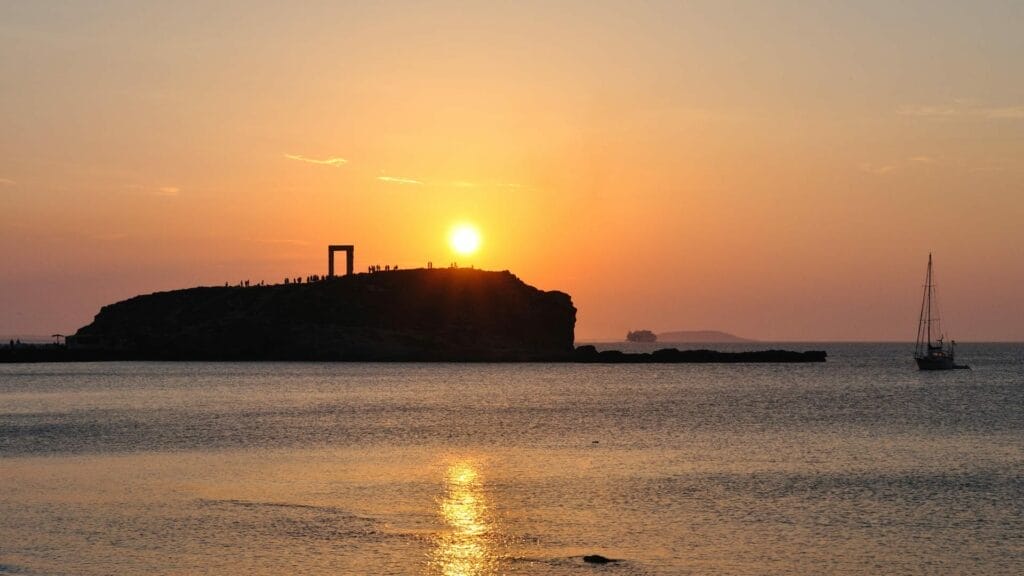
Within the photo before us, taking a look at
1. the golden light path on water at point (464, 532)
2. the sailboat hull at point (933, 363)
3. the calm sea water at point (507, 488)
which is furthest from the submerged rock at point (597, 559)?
the sailboat hull at point (933, 363)

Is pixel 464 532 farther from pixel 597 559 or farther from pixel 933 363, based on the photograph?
pixel 933 363

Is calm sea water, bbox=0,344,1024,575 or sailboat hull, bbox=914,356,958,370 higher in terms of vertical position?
sailboat hull, bbox=914,356,958,370

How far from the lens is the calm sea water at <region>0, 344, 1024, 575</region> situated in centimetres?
3316

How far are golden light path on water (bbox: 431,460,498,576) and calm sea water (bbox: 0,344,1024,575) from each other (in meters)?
0.14

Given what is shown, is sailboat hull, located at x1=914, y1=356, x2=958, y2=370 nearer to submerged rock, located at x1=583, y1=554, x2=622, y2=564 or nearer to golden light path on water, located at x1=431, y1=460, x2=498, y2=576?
golden light path on water, located at x1=431, y1=460, x2=498, y2=576

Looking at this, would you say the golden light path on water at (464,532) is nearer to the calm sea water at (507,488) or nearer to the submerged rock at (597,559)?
the calm sea water at (507,488)

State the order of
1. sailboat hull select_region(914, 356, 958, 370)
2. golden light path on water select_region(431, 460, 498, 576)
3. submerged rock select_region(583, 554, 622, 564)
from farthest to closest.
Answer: sailboat hull select_region(914, 356, 958, 370) → submerged rock select_region(583, 554, 622, 564) → golden light path on water select_region(431, 460, 498, 576)

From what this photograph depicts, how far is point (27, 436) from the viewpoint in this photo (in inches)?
2660

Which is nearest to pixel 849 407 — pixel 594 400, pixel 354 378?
pixel 594 400

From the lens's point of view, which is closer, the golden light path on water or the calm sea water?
the golden light path on water

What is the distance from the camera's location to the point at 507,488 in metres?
46.3

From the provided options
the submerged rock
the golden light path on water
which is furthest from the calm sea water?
the submerged rock

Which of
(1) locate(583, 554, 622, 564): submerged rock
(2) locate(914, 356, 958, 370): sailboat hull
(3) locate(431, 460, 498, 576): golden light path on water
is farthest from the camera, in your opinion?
(2) locate(914, 356, 958, 370): sailboat hull

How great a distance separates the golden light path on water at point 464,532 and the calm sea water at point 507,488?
14 cm
